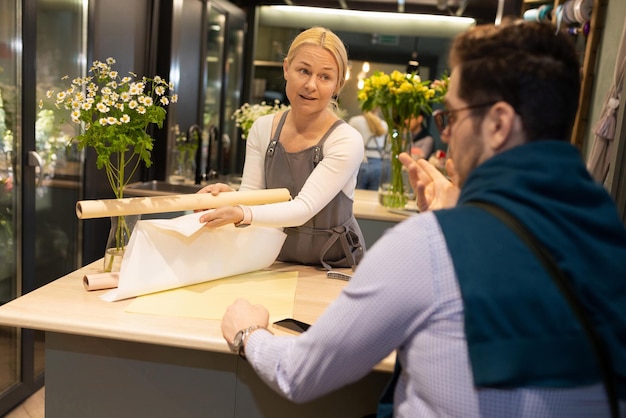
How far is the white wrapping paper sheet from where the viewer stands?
5.57 feet

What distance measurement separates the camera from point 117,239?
195 centimetres

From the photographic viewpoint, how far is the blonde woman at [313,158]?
2.10 meters

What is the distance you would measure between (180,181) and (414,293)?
148 inches

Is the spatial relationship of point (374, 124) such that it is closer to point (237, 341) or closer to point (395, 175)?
point (395, 175)


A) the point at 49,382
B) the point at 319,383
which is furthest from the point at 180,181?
the point at 319,383

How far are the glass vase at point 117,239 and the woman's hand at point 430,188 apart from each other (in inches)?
33.3

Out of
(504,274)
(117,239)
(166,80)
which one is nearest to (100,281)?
(117,239)

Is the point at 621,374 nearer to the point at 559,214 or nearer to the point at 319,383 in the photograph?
the point at 559,214

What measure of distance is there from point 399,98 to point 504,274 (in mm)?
2995

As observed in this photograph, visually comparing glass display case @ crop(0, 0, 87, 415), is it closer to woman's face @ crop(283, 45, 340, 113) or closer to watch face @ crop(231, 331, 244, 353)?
woman's face @ crop(283, 45, 340, 113)

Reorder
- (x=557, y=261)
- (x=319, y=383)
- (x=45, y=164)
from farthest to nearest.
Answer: (x=45, y=164)
(x=319, y=383)
(x=557, y=261)

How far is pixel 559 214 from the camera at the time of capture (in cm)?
99

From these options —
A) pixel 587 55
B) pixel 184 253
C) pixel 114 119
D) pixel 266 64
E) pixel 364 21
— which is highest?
pixel 364 21

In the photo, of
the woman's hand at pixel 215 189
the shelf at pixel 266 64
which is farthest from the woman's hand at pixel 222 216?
the shelf at pixel 266 64
